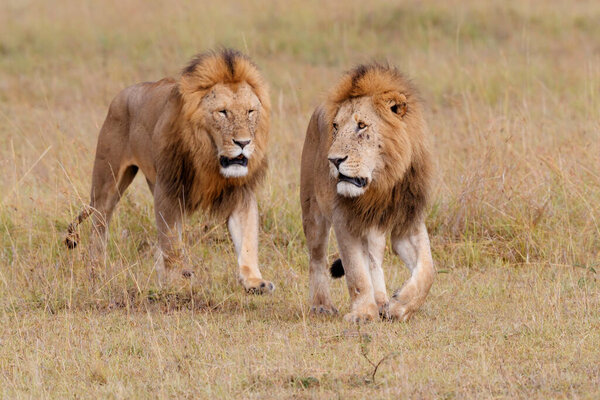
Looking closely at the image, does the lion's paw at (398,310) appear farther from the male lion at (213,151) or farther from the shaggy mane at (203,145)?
the shaggy mane at (203,145)

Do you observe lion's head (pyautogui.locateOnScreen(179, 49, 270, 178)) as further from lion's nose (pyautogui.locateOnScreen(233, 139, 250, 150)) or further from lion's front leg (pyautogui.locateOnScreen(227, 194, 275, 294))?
lion's front leg (pyautogui.locateOnScreen(227, 194, 275, 294))

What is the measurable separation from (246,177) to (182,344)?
163 cm

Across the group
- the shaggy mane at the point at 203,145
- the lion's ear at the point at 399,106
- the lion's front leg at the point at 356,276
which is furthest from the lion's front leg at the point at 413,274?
the shaggy mane at the point at 203,145

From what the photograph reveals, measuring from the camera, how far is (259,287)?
18.8 ft

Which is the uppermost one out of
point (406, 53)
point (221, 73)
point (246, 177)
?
point (221, 73)

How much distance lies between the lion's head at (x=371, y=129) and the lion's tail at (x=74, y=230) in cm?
215

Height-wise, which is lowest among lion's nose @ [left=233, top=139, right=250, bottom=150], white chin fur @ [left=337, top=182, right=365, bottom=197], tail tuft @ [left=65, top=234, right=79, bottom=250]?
tail tuft @ [left=65, top=234, right=79, bottom=250]

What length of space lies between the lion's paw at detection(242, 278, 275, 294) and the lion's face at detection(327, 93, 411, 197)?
1129 mm

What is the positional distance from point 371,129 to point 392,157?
16cm

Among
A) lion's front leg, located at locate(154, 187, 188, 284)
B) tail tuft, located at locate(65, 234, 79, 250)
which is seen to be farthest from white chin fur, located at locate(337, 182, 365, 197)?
tail tuft, located at locate(65, 234, 79, 250)

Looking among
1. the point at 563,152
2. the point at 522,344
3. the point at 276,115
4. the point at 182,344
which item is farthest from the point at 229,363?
the point at 276,115

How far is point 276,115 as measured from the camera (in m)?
10.2

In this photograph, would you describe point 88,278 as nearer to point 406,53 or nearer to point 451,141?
point 451,141

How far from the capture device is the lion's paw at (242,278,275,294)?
18.8ft
